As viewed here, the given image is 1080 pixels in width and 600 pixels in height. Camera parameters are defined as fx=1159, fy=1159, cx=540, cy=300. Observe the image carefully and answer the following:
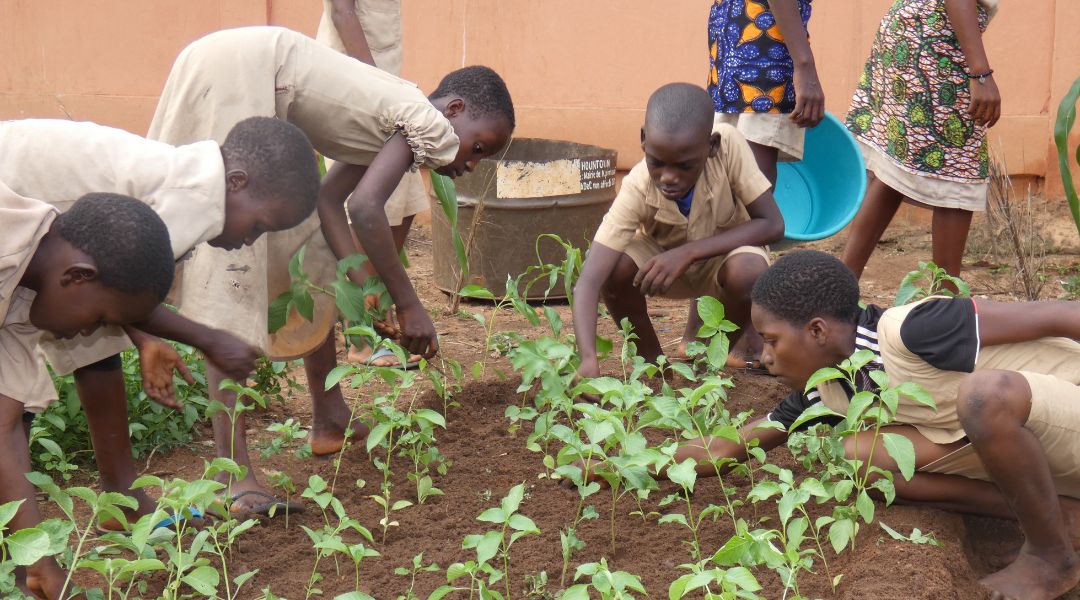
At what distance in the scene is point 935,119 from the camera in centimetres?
346

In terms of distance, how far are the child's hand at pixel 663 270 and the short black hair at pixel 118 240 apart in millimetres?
1392

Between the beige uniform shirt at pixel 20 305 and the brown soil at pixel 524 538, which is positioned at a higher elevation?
the beige uniform shirt at pixel 20 305

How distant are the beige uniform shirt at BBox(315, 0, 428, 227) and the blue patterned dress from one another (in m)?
1.01

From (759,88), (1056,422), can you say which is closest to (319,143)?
(759,88)

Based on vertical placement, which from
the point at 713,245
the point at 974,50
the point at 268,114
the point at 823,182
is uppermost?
the point at 974,50

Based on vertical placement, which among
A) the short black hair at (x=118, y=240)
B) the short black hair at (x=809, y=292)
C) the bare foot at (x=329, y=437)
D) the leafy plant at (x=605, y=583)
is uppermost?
the short black hair at (x=118, y=240)

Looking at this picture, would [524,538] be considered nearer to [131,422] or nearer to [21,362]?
[21,362]

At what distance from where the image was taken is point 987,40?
495 cm

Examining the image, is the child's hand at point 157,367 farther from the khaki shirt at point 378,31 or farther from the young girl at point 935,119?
the young girl at point 935,119

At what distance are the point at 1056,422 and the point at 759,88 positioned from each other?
1.65 metres

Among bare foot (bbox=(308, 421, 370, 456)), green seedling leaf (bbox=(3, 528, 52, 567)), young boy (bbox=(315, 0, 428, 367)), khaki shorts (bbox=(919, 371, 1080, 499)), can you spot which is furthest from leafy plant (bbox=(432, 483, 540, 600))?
young boy (bbox=(315, 0, 428, 367))

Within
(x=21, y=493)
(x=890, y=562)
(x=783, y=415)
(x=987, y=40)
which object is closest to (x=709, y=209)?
(x=783, y=415)

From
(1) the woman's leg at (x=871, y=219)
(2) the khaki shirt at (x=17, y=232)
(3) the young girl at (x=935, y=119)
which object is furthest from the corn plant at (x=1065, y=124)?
(2) the khaki shirt at (x=17, y=232)

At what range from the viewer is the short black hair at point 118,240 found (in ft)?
6.75
